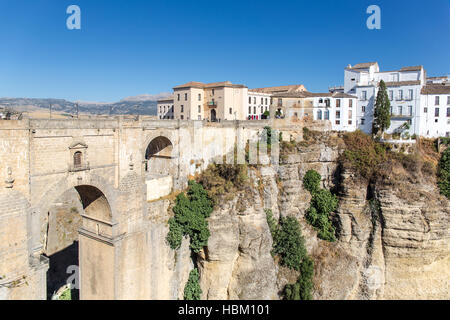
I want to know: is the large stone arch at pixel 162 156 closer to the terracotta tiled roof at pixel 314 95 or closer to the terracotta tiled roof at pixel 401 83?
the terracotta tiled roof at pixel 314 95

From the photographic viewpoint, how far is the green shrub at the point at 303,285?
21141 mm

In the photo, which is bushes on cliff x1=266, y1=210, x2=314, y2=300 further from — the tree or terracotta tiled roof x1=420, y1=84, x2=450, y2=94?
terracotta tiled roof x1=420, y1=84, x2=450, y2=94

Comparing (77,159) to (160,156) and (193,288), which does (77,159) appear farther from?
(193,288)

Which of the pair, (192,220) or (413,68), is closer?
(192,220)

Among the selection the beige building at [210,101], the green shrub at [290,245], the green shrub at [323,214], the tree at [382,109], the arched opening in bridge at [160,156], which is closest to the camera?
the arched opening in bridge at [160,156]

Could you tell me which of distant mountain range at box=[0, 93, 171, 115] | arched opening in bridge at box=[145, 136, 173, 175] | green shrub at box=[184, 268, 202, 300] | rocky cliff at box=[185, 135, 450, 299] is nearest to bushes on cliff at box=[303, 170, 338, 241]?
rocky cliff at box=[185, 135, 450, 299]

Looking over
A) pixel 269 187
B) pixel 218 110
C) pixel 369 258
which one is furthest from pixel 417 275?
pixel 218 110

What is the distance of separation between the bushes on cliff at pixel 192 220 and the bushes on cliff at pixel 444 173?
60.1 ft

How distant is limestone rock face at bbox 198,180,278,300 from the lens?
19.4 metres

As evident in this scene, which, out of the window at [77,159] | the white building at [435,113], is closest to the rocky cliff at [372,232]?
the white building at [435,113]

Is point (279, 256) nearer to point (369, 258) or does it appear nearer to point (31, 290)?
point (369, 258)

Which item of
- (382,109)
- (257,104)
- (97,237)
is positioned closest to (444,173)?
(382,109)

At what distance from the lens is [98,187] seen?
49.7 ft

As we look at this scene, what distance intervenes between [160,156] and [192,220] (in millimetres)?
4715
